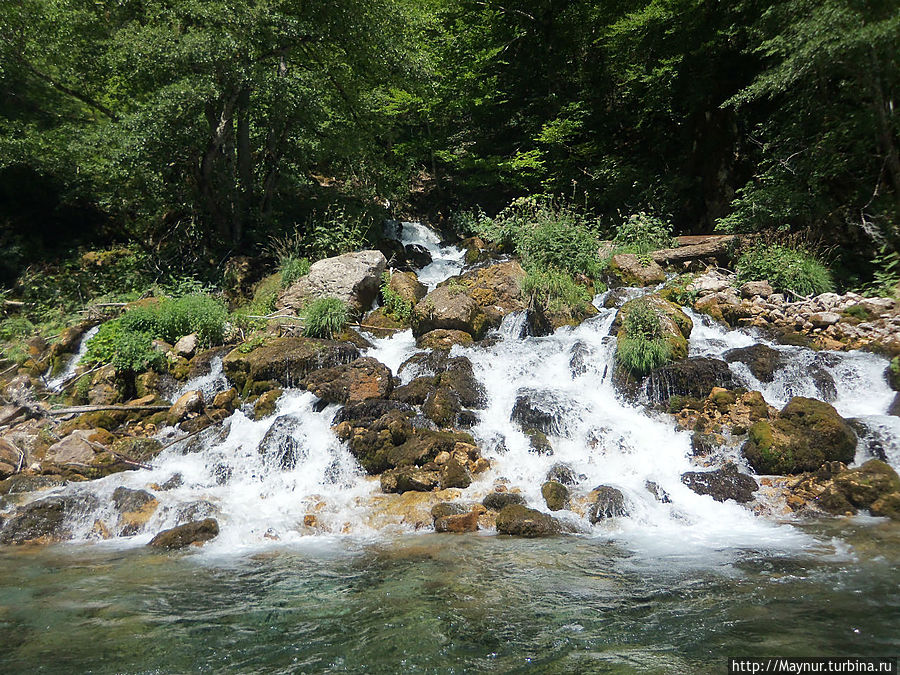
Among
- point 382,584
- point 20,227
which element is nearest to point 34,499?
point 382,584

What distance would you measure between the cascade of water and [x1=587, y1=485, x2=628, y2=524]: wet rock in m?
10.1

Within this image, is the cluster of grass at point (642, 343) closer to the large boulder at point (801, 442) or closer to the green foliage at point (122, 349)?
the large boulder at point (801, 442)

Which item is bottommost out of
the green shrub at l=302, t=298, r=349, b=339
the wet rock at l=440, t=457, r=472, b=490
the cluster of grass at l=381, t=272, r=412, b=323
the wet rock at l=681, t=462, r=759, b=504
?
the wet rock at l=440, t=457, r=472, b=490

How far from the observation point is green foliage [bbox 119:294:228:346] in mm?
11258

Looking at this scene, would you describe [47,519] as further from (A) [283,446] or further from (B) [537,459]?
(B) [537,459]

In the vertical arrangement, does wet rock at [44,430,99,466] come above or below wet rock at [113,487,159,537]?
above

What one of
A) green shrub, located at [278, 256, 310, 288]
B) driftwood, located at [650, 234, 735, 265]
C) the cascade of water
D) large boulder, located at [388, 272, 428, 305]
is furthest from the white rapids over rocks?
green shrub, located at [278, 256, 310, 288]

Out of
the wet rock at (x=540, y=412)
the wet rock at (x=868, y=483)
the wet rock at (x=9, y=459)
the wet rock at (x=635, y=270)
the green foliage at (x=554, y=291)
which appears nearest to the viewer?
the wet rock at (x=868, y=483)

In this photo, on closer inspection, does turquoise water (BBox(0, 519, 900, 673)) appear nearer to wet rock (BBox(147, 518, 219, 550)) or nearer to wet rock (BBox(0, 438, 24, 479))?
wet rock (BBox(147, 518, 219, 550))

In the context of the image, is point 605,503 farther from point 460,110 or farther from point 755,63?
point 460,110

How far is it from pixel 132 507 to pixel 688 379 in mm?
8182

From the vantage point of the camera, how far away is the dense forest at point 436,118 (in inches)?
448

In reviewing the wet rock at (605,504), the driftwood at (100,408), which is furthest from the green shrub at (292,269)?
the wet rock at (605,504)

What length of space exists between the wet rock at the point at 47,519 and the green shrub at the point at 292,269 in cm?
770
